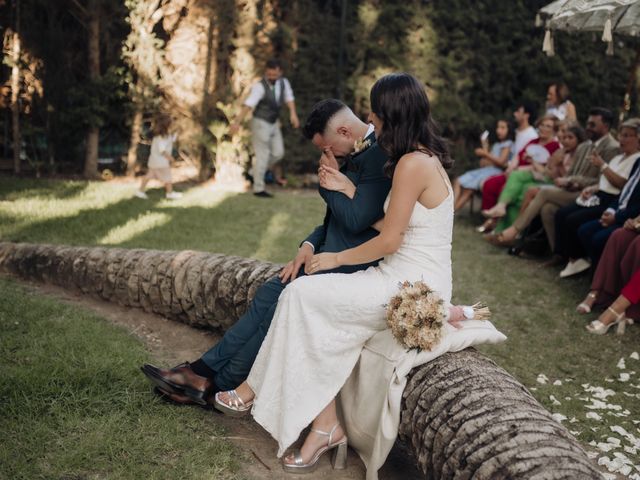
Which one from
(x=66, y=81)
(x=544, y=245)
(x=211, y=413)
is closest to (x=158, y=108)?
(x=66, y=81)

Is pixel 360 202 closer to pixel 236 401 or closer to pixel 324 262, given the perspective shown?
pixel 324 262

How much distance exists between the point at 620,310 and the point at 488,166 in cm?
473

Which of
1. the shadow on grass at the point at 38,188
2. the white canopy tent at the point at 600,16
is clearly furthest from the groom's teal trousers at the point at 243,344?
the shadow on grass at the point at 38,188

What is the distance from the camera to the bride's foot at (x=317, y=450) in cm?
299

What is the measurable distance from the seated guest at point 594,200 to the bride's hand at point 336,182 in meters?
3.64

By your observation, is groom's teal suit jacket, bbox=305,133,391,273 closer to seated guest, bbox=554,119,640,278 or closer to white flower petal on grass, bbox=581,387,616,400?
white flower petal on grass, bbox=581,387,616,400

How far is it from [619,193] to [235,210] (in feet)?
14.5

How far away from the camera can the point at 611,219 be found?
577 centimetres

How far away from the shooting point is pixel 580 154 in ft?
22.9

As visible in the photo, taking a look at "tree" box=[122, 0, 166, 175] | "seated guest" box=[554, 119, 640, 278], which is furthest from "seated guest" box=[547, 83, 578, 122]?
"tree" box=[122, 0, 166, 175]

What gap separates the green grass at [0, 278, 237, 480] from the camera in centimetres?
279

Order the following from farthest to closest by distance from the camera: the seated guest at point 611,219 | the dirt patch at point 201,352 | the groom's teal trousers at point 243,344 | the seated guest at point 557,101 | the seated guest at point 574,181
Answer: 1. the seated guest at point 557,101
2. the seated guest at point 574,181
3. the seated guest at point 611,219
4. the groom's teal trousers at point 243,344
5. the dirt patch at point 201,352

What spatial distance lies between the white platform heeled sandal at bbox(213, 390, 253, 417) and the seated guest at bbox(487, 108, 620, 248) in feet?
15.4

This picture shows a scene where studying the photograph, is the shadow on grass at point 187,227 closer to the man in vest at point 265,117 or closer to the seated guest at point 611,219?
the man in vest at point 265,117
